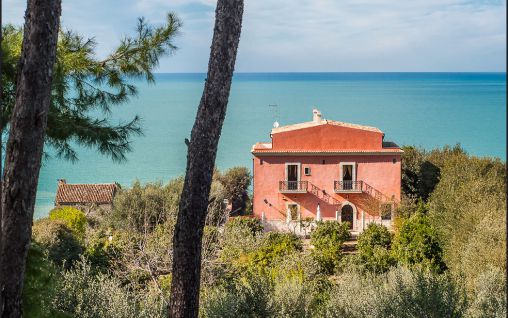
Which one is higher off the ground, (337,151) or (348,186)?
(337,151)

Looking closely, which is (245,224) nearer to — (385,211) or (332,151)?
(332,151)

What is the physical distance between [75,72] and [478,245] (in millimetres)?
8199

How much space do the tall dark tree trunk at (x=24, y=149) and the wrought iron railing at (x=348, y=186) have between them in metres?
20.2

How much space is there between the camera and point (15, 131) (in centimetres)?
492

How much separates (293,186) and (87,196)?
9.45 metres

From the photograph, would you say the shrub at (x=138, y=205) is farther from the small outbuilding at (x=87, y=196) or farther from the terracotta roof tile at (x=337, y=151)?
the small outbuilding at (x=87, y=196)

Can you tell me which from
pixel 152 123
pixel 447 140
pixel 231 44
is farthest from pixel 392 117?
pixel 231 44

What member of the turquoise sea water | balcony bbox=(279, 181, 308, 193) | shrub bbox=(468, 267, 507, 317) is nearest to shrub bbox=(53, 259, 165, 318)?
shrub bbox=(468, 267, 507, 317)

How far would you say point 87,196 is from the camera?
2814 centimetres

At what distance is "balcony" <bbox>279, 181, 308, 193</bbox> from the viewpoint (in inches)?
957

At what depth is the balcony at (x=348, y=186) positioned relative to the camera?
2445cm

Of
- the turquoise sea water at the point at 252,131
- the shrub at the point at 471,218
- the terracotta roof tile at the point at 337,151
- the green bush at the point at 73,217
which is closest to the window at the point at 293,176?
the terracotta roof tile at the point at 337,151

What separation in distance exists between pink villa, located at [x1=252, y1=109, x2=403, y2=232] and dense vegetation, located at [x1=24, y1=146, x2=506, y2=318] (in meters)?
1.36

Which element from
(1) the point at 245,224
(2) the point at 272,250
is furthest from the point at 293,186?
(2) the point at 272,250
